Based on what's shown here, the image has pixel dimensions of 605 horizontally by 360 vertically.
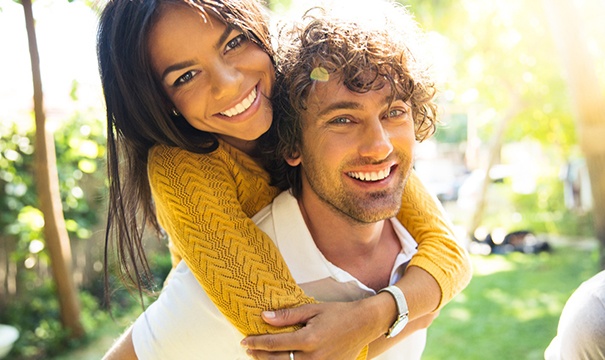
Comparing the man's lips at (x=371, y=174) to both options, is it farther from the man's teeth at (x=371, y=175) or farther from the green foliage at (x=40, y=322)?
the green foliage at (x=40, y=322)

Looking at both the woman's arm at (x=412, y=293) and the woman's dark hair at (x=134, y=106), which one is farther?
the woman's dark hair at (x=134, y=106)

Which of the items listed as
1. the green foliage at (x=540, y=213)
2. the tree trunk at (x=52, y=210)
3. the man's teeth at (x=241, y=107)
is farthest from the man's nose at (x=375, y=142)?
the green foliage at (x=540, y=213)

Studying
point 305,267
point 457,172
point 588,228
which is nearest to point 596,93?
point 305,267

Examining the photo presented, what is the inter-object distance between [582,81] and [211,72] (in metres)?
3.96

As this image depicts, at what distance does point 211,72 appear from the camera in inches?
72.8

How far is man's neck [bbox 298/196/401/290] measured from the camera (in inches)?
79.6

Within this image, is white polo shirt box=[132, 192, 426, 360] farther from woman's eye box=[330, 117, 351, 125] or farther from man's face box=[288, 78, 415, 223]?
woman's eye box=[330, 117, 351, 125]

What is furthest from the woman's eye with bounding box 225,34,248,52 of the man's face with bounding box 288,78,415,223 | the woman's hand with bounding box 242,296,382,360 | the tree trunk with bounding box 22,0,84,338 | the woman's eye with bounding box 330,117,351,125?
the tree trunk with bounding box 22,0,84,338

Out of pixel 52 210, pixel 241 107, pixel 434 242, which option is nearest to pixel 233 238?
pixel 241 107

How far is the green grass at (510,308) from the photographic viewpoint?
243 inches

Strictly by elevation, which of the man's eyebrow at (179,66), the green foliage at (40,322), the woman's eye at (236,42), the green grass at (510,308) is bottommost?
the green grass at (510,308)

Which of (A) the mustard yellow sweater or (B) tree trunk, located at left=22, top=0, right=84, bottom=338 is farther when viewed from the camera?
(B) tree trunk, located at left=22, top=0, right=84, bottom=338

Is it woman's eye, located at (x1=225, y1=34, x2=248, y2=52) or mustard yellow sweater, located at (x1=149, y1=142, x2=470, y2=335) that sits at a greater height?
woman's eye, located at (x1=225, y1=34, x2=248, y2=52)

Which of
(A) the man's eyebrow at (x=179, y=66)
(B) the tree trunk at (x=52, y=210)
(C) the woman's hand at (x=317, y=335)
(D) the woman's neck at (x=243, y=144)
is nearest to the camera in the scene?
(C) the woman's hand at (x=317, y=335)
